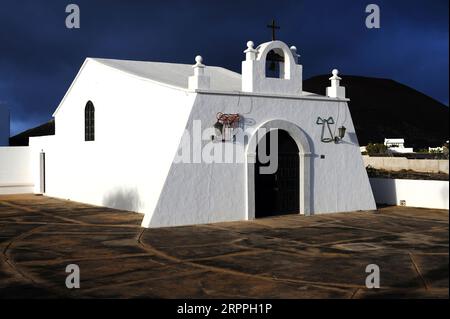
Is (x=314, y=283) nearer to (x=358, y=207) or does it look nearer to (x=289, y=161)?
(x=289, y=161)

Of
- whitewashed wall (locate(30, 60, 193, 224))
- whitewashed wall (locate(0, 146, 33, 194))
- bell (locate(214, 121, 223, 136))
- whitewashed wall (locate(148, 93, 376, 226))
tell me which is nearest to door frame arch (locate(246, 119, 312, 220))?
whitewashed wall (locate(148, 93, 376, 226))

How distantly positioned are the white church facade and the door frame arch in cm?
3

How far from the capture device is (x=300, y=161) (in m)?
16.3

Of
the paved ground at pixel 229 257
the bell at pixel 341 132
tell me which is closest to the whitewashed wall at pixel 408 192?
the paved ground at pixel 229 257

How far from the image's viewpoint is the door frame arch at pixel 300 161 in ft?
49.4

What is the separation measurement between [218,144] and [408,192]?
7.96m

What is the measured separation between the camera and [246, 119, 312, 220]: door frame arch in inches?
592

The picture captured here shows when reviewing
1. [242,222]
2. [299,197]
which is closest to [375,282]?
[242,222]

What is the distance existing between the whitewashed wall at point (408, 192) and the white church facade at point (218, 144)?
175cm

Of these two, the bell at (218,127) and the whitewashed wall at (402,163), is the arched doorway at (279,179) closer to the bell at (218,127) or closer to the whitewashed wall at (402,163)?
the bell at (218,127)

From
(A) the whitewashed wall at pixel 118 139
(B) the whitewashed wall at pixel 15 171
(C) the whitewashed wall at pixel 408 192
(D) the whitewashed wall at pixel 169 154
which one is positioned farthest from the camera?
(B) the whitewashed wall at pixel 15 171

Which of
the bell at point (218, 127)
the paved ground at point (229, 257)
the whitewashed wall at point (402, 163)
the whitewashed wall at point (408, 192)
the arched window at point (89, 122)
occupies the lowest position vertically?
the paved ground at point (229, 257)

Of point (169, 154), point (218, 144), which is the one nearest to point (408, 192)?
point (218, 144)

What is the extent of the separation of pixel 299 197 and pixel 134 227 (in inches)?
215
